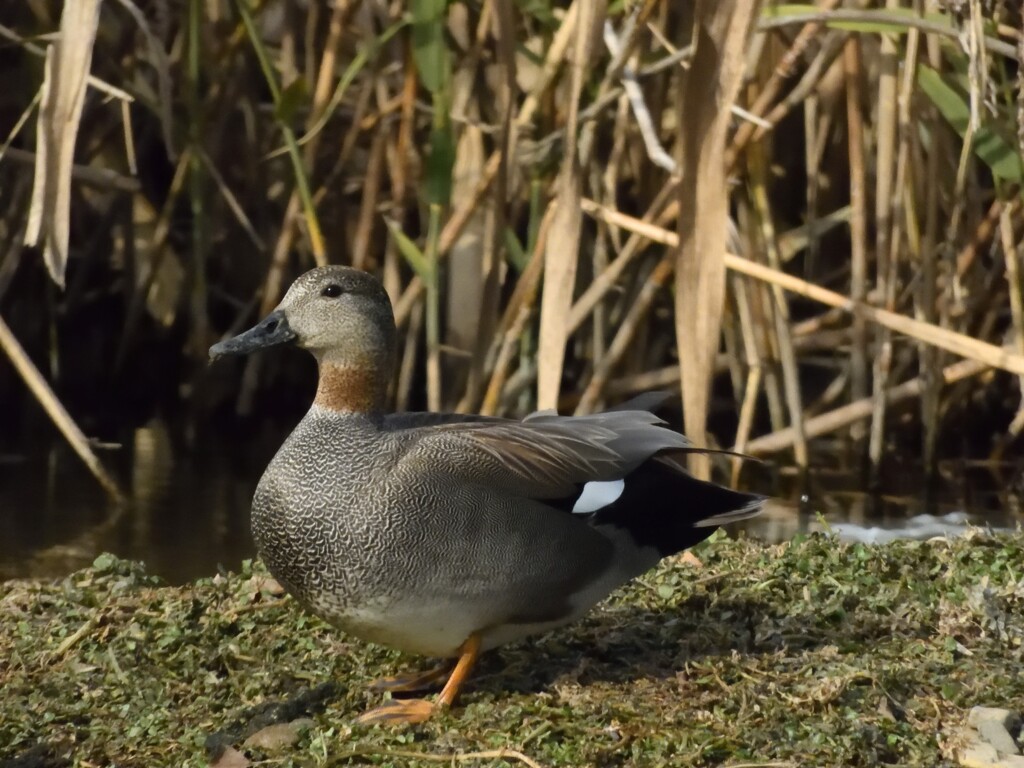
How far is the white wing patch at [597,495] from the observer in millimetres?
3014

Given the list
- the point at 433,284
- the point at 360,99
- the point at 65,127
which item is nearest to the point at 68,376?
the point at 360,99

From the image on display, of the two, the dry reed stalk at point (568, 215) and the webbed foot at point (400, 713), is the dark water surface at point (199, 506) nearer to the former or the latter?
the dry reed stalk at point (568, 215)

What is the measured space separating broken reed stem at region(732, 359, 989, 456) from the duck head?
230 centimetres

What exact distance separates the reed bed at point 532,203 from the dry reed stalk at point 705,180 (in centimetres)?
6

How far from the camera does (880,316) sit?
4.77 m

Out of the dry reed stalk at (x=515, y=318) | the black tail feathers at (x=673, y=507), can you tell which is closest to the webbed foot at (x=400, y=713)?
the black tail feathers at (x=673, y=507)

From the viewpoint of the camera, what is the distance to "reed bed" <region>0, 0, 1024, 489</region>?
4.37 m

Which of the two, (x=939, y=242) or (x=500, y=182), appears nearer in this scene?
(x=500, y=182)

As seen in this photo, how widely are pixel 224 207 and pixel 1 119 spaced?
35.4 inches

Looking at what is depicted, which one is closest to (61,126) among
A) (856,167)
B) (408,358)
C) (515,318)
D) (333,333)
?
(333,333)

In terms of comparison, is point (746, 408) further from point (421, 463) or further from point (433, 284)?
point (421, 463)

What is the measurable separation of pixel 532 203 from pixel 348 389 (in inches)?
73.8

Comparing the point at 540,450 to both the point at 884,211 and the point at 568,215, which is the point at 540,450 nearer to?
the point at 568,215

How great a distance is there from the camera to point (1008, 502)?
529cm
